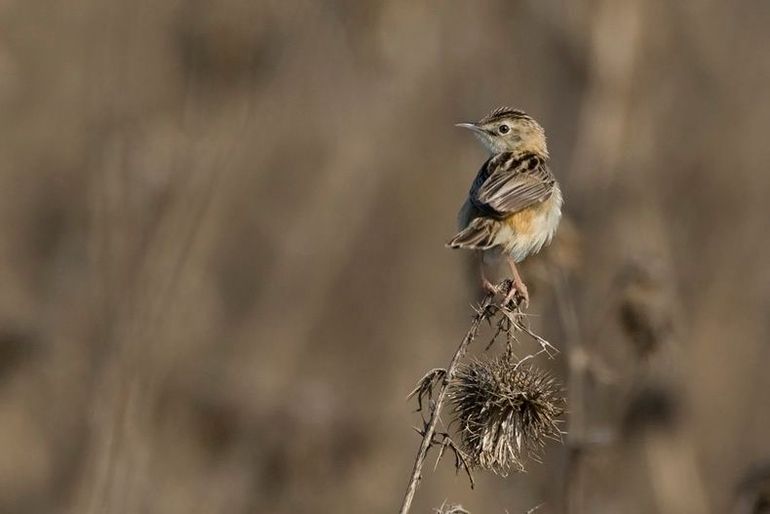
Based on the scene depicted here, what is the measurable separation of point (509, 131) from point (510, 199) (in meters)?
0.96

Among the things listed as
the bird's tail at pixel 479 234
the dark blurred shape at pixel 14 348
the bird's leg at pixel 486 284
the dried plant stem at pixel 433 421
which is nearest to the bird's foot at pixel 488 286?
the bird's leg at pixel 486 284

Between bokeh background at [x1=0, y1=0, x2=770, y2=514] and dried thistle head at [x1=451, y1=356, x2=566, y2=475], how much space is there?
1.21 metres

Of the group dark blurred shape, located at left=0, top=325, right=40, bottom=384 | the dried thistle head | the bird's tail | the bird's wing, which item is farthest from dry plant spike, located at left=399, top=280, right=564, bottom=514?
dark blurred shape, located at left=0, top=325, right=40, bottom=384

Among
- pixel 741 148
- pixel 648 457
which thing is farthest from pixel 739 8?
pixel 648 457

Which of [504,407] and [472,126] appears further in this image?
[472,126]

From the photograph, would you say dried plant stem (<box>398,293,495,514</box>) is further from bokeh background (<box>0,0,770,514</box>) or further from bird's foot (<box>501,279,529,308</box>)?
bokeh background (<box>0,0,770,514</box>)

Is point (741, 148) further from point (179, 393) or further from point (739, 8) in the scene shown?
point (179, 393)

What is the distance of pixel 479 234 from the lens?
16.3ft

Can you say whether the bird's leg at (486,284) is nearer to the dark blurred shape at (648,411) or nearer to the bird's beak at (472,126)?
the bird's beak at (472,126)

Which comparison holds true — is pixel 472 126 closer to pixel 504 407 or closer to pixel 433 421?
pixel 504 407

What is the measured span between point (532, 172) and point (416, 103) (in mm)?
3329

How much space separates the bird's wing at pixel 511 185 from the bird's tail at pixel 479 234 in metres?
0.06

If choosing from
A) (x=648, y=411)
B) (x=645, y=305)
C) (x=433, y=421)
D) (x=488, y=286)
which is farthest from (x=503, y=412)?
(x=648, y=411)

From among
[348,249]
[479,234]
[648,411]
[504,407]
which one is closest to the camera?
[504,407]
